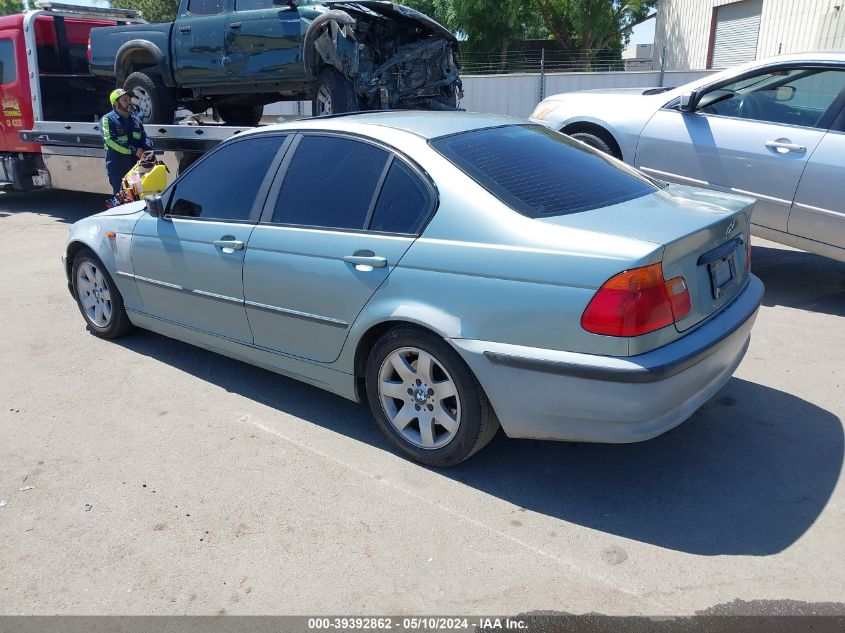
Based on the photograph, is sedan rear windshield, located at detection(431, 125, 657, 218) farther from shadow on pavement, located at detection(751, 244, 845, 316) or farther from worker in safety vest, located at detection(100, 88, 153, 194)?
worker in safety vest, located at detection(100, 88, 153, 194)

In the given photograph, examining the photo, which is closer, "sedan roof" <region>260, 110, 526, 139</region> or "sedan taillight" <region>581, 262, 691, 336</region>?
"sedan taillight" <region>581, 262, 691, 336</region>

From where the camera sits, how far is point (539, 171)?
3.61m

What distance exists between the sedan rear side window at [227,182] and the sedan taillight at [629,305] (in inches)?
85.2

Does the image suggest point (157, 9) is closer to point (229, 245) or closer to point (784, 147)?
point (784, 147)

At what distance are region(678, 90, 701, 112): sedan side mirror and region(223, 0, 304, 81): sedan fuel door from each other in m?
4.47

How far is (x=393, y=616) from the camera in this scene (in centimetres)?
263

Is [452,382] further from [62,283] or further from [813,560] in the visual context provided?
[62,283]

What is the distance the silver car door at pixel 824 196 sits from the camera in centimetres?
550

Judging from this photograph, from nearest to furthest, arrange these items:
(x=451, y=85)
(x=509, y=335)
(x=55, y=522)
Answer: (x=509, y=335), (x=55, y=522), (x=451, y=85)

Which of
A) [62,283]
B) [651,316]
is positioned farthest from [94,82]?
[651,316]

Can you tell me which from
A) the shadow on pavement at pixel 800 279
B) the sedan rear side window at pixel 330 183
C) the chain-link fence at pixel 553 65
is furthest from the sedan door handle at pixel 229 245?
the chain-link fence at pixel 553 65

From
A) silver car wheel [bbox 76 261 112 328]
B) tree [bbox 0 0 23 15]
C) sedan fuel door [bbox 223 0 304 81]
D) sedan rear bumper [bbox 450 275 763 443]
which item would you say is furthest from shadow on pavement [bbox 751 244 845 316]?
tree [bbox 0 0 23 15]

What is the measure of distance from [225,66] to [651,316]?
26.0 ft

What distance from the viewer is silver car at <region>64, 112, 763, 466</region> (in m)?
2.95
